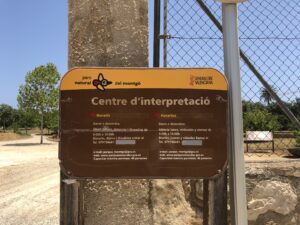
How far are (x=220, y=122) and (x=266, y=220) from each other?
129 centimetres

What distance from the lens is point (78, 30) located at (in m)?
2.74

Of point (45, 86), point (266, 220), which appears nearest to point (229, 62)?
point (266, 220)

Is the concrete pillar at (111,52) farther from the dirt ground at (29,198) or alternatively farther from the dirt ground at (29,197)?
the dirt ground at (29,198)

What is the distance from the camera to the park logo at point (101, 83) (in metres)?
2.37

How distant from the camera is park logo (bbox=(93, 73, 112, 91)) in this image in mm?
2365

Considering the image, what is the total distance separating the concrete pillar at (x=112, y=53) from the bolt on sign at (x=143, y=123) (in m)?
0.35

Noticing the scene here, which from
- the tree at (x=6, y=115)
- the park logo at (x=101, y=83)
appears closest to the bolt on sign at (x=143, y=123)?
the park logo at (x=101, y=83)

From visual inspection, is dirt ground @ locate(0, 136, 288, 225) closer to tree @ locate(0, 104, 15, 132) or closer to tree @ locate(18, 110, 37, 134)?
tree @ locate(18, 110, 37, 134)

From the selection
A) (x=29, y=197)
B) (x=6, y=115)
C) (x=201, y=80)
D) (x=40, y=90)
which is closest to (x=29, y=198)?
(x=29, y=197)

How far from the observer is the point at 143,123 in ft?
7.70

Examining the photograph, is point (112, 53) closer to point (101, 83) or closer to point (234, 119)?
point (101, 83)

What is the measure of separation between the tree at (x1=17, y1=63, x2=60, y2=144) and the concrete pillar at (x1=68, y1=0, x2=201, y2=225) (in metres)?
38.1

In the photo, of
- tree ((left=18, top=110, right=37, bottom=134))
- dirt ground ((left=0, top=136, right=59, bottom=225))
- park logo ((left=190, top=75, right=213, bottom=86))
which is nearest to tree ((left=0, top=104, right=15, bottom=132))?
tree ((left=18, top=110, right=37, bottom=134))

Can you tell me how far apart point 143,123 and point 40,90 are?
128 feet
